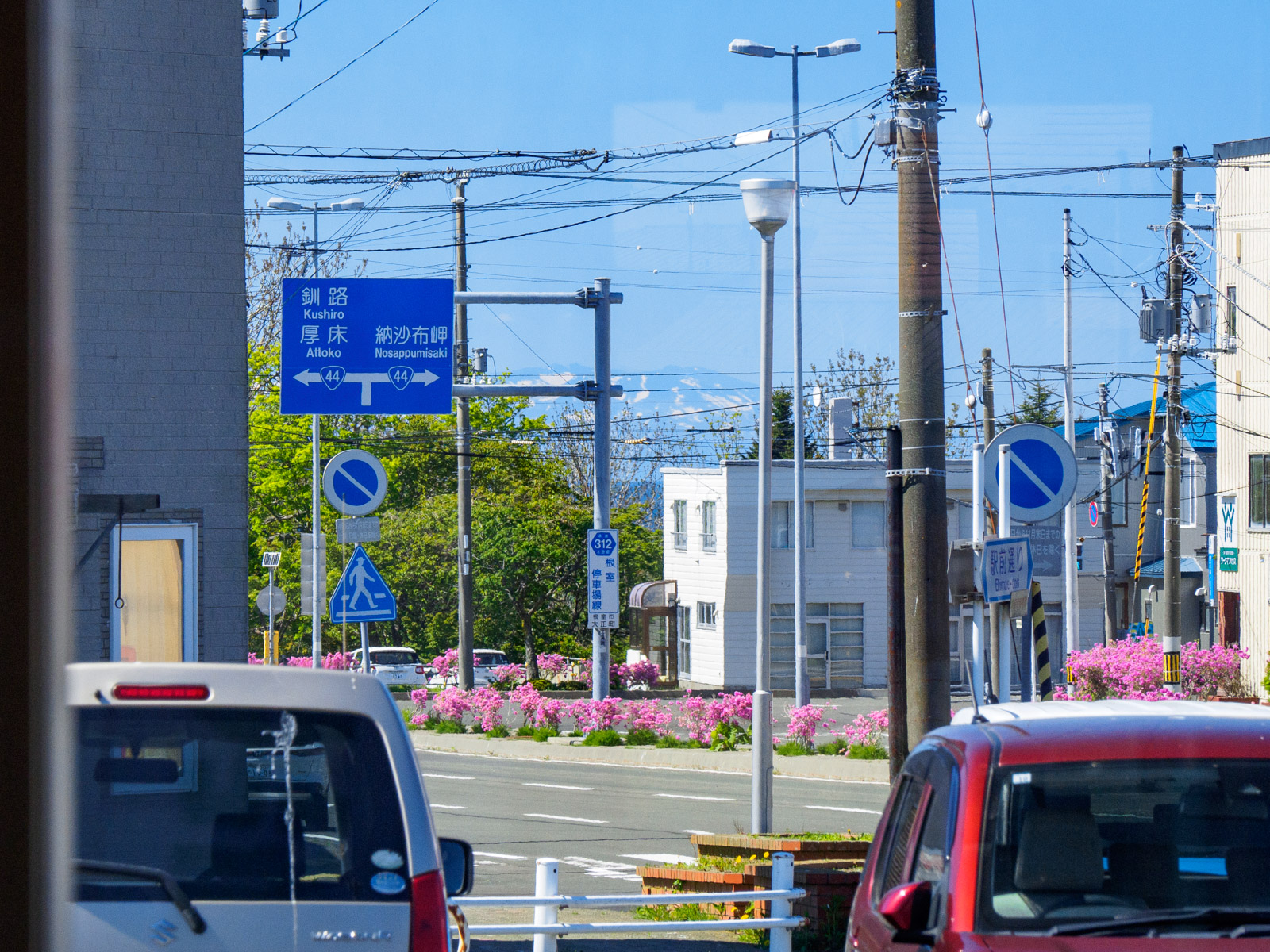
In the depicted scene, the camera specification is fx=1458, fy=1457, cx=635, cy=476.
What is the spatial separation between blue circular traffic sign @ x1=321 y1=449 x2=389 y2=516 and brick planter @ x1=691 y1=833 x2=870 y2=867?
170 inches

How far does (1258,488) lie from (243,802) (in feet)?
106

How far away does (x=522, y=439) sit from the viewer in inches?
1655

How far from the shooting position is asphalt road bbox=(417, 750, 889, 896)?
43.3 feet

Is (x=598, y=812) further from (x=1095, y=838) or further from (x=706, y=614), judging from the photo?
(x=706, y=614)

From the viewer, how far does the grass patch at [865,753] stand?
22203 mm

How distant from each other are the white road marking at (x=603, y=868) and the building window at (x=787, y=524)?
94.5 ft

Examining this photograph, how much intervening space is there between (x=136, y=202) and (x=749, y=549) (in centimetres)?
3500

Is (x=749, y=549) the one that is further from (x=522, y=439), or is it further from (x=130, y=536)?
(x=130, y=536)

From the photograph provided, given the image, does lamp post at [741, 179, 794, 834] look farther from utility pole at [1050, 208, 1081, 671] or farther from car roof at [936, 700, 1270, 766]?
utility pole at [1050, 208, 1081, 671]

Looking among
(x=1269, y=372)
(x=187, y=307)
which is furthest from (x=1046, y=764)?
(x=1269, y=372)

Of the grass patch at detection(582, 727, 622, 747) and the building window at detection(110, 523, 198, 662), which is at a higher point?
the building window at detection(110, 523, 198, 662)

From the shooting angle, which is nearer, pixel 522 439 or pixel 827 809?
pixel 827 809

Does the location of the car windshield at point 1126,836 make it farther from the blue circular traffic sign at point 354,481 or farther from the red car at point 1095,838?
the blue circular traffic sign at point 354,481

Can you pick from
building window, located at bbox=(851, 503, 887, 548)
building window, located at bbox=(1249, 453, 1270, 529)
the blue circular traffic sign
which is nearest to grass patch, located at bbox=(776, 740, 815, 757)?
the blue circular traffic sign
